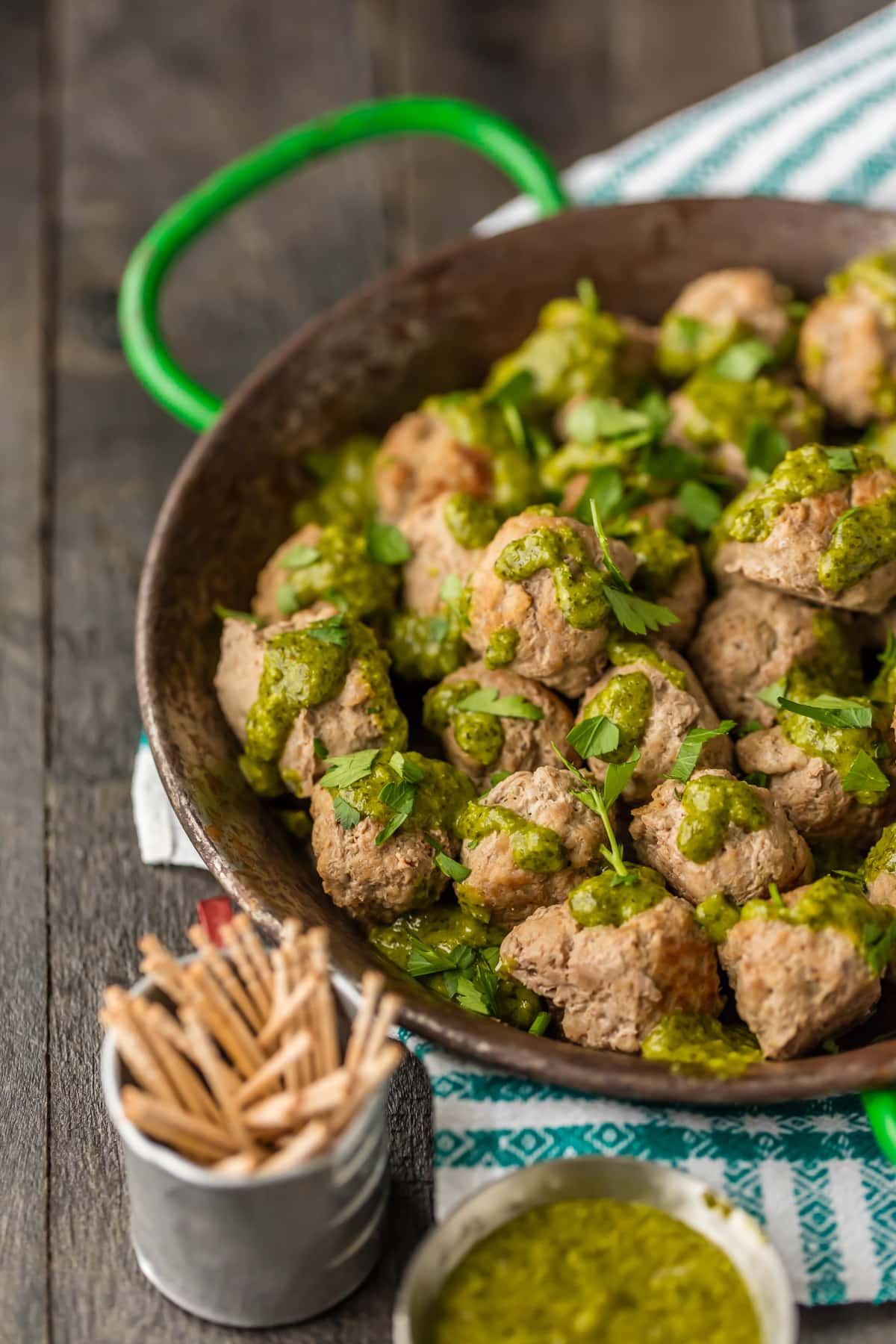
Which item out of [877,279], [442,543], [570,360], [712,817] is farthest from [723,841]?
[877,279]

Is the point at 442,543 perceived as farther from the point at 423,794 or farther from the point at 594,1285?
the point at 594,1285

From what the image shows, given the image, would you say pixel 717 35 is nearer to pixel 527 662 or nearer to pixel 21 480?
pixel 21 480

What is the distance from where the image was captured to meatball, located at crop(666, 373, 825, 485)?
348cm

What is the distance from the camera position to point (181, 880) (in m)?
3.50

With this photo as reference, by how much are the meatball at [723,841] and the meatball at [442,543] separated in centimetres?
70

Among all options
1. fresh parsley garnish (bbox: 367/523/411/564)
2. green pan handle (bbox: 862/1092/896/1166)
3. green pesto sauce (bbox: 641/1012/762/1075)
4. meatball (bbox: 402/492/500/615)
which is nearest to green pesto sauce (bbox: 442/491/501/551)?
meatball (bbox: 402/492/500/615)

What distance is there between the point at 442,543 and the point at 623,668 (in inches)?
21.5

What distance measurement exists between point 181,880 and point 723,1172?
1396 millimetres

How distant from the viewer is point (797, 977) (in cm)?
264

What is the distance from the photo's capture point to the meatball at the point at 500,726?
3.04 metres

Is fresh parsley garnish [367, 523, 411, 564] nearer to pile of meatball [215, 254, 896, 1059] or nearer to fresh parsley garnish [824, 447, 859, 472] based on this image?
pile of meatball [215, 254, 896, 1059]

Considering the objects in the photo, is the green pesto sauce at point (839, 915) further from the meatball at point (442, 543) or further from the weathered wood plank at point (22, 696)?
the weathered wood plank at point (22, 696)

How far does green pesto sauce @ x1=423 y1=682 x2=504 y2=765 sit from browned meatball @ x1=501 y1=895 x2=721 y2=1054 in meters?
0.38

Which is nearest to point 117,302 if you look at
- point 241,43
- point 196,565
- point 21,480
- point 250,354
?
point 250,354
